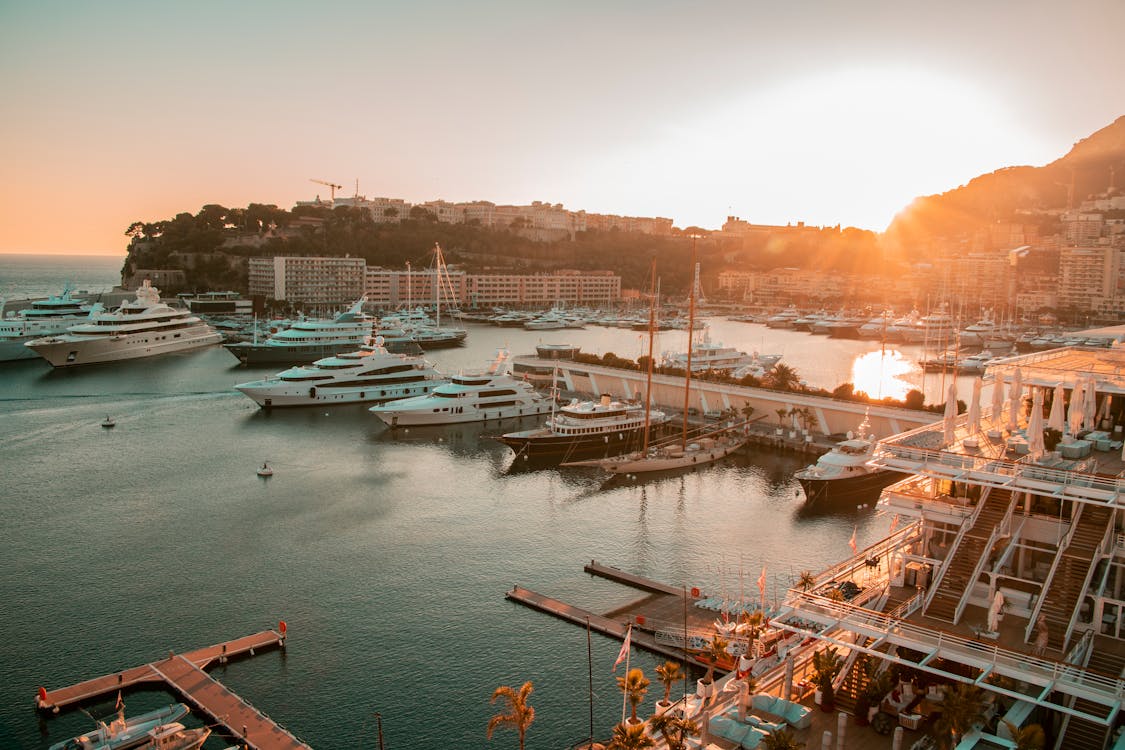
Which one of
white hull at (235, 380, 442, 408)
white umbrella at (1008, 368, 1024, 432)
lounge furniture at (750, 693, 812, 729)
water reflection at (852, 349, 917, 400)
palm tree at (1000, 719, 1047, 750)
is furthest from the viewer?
water reflection at (852, 349, 917, 400)

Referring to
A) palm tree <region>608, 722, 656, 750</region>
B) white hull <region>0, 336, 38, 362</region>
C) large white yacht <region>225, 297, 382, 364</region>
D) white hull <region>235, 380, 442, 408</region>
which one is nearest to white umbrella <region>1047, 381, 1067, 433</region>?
palm tree <region>608, 722, 656, 750</region>

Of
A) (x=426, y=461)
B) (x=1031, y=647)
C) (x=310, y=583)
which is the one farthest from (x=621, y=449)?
(x=1031, y=647)

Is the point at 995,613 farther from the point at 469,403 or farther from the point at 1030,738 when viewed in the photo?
the point at 469,403

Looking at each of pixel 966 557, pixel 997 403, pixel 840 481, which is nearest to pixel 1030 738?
pixel 966 557

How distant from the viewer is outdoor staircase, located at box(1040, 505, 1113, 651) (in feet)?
23.2

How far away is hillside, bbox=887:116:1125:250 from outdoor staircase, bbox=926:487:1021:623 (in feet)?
338

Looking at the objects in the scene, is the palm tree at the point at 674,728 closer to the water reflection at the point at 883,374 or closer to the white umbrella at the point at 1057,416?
the white umbrella at the point at 1057,416

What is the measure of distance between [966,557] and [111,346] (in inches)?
1581

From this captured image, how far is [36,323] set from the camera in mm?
41156

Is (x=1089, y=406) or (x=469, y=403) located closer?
(x=1089, y=406)

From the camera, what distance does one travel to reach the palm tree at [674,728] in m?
6.82

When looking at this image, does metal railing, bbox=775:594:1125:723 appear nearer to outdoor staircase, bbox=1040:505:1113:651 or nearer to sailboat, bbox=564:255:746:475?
outdoor staircase, bbox=1040:505:1113:651

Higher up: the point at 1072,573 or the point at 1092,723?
the point at 1072,573

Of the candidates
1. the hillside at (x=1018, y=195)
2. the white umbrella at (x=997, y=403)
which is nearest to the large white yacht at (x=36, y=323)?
the white umbrella at (x=997, y=403)
